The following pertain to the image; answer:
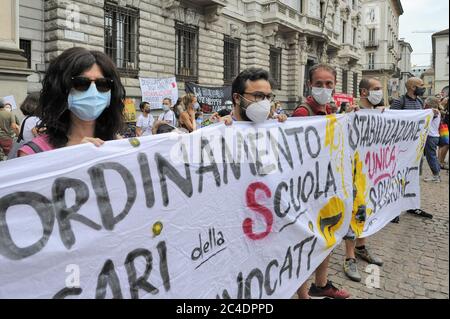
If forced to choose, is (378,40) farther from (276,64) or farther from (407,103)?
(407,103)

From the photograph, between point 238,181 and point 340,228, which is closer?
point 238,181

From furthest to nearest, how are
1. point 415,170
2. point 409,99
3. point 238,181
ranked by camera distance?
point 409,99, point 415,170, point 238,181

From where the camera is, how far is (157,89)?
13.6 meters

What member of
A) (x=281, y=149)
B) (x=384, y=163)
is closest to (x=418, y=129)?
(x=384, y=163)

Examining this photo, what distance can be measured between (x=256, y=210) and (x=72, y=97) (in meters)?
1.23

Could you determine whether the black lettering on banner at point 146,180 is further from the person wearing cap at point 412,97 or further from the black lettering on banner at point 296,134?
the person wearing cap at point 412,97

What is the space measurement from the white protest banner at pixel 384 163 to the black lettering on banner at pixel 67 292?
255 centimetres

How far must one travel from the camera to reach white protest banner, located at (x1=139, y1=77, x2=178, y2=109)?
13.5 meters

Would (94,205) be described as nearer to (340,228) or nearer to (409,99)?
(340,228)

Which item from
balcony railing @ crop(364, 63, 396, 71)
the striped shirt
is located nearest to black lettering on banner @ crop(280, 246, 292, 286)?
the striped shirt

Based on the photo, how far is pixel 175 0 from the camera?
15195 mm

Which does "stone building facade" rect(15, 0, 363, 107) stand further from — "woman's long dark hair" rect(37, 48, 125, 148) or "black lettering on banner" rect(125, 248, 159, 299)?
"black lettering on banner" rect(125, 248, 159, 299)

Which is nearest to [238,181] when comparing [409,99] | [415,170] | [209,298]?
[209,298]

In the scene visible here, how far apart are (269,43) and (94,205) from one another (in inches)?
837
